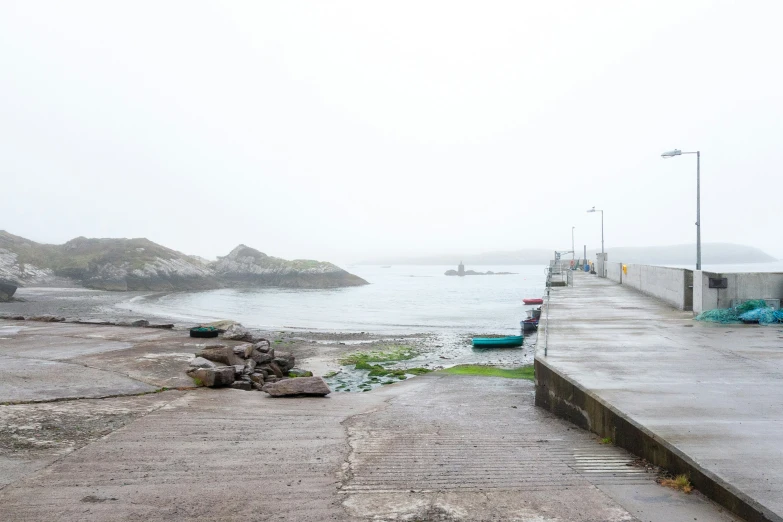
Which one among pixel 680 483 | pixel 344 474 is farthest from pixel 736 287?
pixel 344 474

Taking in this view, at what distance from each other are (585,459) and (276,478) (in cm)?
350

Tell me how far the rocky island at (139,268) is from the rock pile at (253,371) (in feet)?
232

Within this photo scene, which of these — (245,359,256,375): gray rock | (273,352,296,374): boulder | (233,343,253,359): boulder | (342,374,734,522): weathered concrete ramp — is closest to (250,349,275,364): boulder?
(233,343,253,359): boulder

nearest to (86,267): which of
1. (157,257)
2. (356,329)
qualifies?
(157,257)

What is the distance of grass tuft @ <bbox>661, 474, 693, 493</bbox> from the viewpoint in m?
4.90

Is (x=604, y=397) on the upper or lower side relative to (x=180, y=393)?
upper

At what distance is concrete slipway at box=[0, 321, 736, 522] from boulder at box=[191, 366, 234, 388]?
0.44m

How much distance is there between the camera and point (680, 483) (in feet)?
16.4

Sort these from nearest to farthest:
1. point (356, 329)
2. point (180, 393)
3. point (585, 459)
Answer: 1. point (585, 459)
2. point (180, 393)
3. point (356, 329)

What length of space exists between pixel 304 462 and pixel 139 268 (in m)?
91.3

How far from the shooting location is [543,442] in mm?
7086

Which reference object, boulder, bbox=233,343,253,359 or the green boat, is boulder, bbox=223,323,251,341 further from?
the green boat

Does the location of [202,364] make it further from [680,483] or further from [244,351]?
[680,483]

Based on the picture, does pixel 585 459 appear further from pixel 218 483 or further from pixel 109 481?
pixel 109 481
